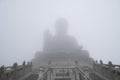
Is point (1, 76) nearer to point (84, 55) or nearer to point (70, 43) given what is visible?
point (84, 55)

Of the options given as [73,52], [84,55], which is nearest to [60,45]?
[73,52]

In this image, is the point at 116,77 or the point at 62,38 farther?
the point at 62,38

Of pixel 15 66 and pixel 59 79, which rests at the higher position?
pixel 15 66

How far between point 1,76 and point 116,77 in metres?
9.64

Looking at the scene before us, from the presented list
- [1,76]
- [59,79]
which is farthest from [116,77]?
[59,79]

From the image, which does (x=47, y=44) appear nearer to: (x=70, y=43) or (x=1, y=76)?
(x=70, y=43)

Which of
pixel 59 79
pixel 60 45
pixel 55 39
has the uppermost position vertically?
pixel 55 39

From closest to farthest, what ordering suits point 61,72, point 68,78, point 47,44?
point 68,78, point 61,72, point 47,44

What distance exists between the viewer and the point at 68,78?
17.8 metres

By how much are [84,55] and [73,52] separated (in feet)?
13.5

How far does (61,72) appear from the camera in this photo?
64.4 feet

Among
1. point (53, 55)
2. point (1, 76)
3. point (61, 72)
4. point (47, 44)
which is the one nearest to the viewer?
point (1, 76)

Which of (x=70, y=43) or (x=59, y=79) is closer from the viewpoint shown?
(x=59, y=79)

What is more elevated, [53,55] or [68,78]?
[53,55]
